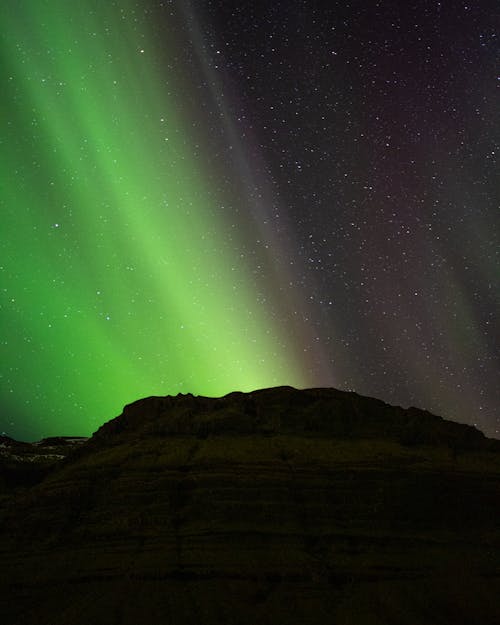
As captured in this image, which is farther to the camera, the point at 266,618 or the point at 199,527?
the point at 199,527

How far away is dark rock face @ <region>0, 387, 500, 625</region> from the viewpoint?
1463 cm

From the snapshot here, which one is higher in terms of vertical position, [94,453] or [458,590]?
[94,453]

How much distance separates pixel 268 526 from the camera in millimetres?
17594

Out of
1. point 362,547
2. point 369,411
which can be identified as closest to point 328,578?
point 362,547

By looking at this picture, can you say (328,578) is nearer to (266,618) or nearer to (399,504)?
(266,618)

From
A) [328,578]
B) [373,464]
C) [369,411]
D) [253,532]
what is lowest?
[328,578]

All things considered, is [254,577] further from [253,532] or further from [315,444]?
[315,444]

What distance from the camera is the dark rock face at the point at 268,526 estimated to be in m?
14.6

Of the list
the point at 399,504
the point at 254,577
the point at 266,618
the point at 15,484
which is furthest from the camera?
the point at 15,484

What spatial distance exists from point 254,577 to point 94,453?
12203 millimetres

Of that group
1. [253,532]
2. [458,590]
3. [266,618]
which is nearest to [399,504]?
[458,590]

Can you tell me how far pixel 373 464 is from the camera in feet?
66.0

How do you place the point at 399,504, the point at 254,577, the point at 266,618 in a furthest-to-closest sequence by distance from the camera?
the point at 399,504, the point at 254,577, the point at 266,618

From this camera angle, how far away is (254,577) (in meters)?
15.7
